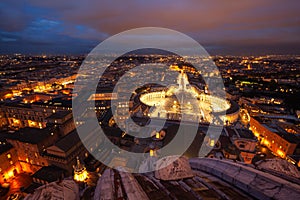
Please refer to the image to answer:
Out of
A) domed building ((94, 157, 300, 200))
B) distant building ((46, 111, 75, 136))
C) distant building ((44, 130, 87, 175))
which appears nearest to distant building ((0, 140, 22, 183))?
distant building ((44, 130, 87, 175))

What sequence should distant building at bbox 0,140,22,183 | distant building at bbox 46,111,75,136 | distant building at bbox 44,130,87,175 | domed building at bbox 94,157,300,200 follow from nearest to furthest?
1. domed building at bbox 94,157,300,200
2. distant building at bbox 44,130,87,175
3. distant building at bbox 0,140,22,183
4. distant building at bbox 46,111,75,136

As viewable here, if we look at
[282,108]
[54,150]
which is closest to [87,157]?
[54,150]

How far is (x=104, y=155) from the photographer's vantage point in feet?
61.8

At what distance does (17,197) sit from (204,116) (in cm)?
2697

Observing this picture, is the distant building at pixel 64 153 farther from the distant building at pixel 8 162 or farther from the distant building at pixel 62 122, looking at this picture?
the distant building at pixel 62 122

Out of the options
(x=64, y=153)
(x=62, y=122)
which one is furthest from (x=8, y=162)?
(x=62, y=122)

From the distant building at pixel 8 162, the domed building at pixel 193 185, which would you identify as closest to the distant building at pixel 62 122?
the distant building at pixel 8 162

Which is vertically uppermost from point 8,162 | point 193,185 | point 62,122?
point 193,185

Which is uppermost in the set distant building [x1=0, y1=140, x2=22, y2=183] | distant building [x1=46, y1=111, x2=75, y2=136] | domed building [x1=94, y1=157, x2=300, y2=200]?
domed building [x1=94, y1=157, x2=300, y2=200]

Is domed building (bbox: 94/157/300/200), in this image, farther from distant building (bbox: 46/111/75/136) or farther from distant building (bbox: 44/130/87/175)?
distant building (bbox: 46/111/75/136)

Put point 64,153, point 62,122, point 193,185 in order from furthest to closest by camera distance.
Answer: point 62,122, point 64,153, point 193,185

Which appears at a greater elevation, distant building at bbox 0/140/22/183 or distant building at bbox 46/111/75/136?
distant building at bbox 46/111/75/136

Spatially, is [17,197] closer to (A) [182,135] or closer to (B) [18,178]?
(B) [18,178]

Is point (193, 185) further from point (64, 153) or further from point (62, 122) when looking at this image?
point (62, 122)
